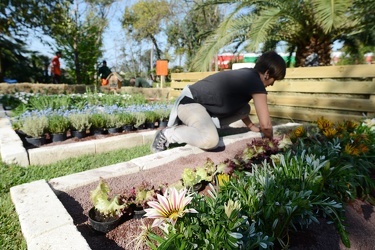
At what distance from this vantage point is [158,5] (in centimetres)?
1880

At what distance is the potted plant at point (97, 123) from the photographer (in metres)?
3.39

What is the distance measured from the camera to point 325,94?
429cm

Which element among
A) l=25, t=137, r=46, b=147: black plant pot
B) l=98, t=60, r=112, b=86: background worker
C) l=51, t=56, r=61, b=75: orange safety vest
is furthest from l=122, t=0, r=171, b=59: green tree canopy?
l=25, t=137, r=46, b=147: black plant pot

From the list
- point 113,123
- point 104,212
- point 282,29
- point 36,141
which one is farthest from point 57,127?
point 282,29

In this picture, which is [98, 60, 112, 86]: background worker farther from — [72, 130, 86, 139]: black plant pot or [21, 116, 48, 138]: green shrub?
[21, 116, 48, 138]: green shrub

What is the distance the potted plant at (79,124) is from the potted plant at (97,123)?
3.8 inches

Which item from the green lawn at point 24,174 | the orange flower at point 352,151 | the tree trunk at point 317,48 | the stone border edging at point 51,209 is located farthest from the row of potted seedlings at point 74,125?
the tree trunk at point 317,48

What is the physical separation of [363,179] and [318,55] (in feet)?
17.5

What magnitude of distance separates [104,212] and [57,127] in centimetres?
223

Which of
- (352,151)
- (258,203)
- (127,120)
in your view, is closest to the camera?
(258,203)

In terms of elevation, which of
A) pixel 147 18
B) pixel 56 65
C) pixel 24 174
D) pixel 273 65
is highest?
pixel 147 18

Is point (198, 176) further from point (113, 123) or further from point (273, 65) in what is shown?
point (113, 123)

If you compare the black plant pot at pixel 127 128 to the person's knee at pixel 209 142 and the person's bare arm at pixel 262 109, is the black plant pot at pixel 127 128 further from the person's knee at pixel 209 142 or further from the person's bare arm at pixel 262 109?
the person's bare arm at pixel 262 109

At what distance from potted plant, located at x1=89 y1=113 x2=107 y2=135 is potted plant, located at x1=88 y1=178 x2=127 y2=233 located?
224cm
